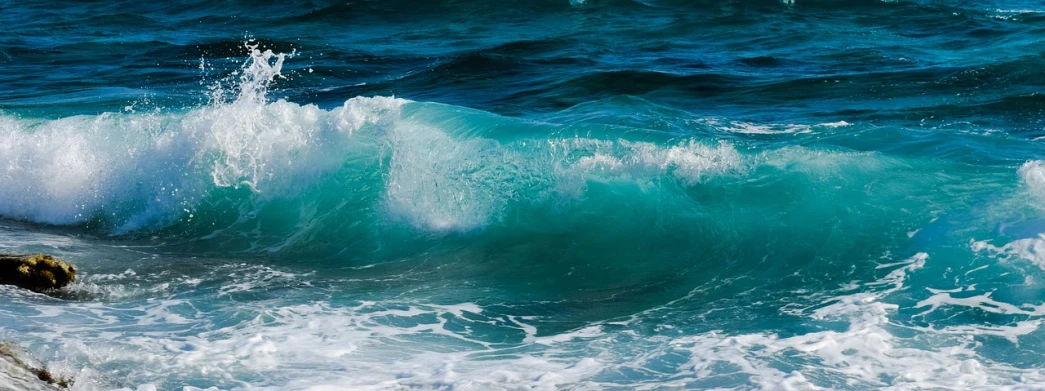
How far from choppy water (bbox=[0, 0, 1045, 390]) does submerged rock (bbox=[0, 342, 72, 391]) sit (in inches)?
7.2

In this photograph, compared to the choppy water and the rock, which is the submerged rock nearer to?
the choppy water

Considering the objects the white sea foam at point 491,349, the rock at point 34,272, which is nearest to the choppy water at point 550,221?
the white sea foam at point 491,349

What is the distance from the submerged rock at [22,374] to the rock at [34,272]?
1506 mm

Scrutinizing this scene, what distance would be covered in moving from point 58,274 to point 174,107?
588 cm

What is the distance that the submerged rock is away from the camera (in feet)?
17.1

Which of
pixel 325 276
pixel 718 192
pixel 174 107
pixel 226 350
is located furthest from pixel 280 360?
pixel 174 107

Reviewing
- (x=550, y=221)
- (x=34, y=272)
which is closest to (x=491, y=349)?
(x=550, y=221)

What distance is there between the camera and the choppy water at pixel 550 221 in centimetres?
609

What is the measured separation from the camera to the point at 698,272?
Answer: 794 centimetres

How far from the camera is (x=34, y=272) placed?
7.18m

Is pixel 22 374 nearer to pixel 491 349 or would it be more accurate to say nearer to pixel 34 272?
pixel 34 272

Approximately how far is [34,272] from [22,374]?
199 cm

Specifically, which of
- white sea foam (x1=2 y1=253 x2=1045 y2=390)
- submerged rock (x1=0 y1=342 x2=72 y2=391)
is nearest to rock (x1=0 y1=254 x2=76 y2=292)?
white sea foam (x1=2 y1=253 x2=1045 y2=390)

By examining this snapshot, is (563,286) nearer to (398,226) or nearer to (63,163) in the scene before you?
(398,226)
